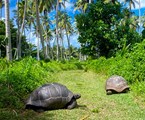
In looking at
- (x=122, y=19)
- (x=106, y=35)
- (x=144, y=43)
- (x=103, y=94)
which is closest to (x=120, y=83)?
(x=103, y=94)

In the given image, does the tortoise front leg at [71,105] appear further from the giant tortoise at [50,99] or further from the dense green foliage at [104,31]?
the dense green foliage at [104,31]

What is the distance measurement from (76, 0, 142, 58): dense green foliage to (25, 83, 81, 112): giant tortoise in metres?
16.0

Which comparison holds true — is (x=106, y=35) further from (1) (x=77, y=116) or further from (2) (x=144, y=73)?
(1) (x=77, y=116)

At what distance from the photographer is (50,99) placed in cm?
815

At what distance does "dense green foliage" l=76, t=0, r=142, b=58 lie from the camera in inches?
960

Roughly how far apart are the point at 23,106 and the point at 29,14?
4941 cm

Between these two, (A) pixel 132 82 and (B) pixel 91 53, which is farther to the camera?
(B) pixel 91 53

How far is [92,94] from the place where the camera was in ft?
35.1

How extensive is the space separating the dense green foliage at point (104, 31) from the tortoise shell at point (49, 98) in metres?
16.1

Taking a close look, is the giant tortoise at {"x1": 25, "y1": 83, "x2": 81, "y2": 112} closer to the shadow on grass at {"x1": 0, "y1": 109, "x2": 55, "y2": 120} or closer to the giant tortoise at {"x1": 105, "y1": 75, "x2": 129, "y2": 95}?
the shadow on grass at {"x1": 0, "y1": 109, "x2": 55, "y2": 120}

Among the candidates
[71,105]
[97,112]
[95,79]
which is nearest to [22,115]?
[71,105]

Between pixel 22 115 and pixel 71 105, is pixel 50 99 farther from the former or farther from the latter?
pixel 22 115

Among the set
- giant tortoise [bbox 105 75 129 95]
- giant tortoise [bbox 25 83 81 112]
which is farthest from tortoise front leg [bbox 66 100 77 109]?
giant tortoise [bbox 105 75 129 95]

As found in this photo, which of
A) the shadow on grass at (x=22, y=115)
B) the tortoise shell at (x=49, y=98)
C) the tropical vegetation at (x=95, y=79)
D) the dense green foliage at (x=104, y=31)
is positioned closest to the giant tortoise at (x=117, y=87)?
the tropical vegetation at (x=95, y=79)
